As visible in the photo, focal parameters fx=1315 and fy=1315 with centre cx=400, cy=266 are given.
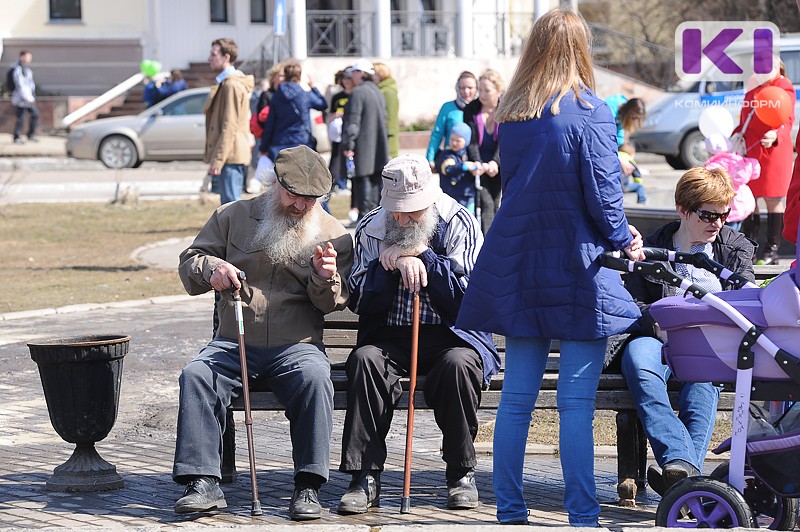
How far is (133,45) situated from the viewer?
1358 inches

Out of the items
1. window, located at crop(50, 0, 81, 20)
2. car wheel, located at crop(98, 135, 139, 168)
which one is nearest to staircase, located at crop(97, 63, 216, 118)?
A: window, located at crop(50, 0, 81, 20)

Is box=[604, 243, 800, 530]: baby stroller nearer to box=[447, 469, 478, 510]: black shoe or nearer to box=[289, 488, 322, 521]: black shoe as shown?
box=[447, 469, 478, 510]: black shoe

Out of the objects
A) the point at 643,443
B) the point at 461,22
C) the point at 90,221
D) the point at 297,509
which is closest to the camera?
the point at 297,509

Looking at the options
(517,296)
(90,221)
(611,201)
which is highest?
(611,201)

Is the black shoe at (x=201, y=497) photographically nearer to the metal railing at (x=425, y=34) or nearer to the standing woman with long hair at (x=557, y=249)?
the standing woman with long hair at (x=557, y=249)

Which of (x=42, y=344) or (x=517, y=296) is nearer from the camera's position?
(x=517, y=296)

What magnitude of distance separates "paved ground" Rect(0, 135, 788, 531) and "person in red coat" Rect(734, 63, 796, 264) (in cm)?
465

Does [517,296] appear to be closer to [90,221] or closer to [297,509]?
[297,509]

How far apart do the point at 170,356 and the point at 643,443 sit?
3865 millimetres

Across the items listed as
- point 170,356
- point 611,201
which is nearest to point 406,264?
point 611,201

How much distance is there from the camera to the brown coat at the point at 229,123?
11539 millimetres

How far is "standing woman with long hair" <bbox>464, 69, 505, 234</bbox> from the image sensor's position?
10.9m

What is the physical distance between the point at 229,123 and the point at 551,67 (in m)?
6.95

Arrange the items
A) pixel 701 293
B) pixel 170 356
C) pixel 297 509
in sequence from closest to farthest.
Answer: pixel 701 293, pixel 297 509, pixel 170 356
